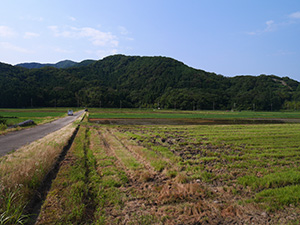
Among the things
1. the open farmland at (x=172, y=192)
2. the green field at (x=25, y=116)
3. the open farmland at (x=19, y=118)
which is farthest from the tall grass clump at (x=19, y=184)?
the green field at (x=25, y=116)

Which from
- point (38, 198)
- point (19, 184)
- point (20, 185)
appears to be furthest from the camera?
point (38, 198)

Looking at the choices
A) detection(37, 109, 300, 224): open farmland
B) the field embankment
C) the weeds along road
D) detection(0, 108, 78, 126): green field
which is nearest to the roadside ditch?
the field embankment

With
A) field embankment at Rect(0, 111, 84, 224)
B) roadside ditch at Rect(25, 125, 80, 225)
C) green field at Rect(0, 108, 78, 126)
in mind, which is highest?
field embankment at Rect(0, 111, 84, 224)

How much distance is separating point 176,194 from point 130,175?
2.29m

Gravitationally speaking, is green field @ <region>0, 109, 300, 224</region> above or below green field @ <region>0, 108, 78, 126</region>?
above

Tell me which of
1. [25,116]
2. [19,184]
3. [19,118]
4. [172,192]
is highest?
[19,184]

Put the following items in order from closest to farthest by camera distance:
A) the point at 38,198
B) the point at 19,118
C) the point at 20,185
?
the point at 20,185, the point at 38,198, the point at 19,118

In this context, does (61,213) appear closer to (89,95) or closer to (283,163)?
(283,163)

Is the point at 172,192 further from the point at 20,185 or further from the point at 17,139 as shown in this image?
the point at 17,139

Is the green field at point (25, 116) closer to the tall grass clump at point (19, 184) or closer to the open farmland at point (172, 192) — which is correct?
the tall grass clump at point (19, 184)

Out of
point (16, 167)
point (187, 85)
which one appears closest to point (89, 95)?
point (187, 85)

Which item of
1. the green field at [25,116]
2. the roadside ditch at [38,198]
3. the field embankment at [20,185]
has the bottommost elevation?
the green field at [25,116]

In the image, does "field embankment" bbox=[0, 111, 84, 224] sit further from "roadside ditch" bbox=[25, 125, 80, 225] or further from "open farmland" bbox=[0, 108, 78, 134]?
"open farmland" bbox=[0, 108, 78, 134]

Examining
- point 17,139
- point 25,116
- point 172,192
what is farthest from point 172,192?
point 25,116
